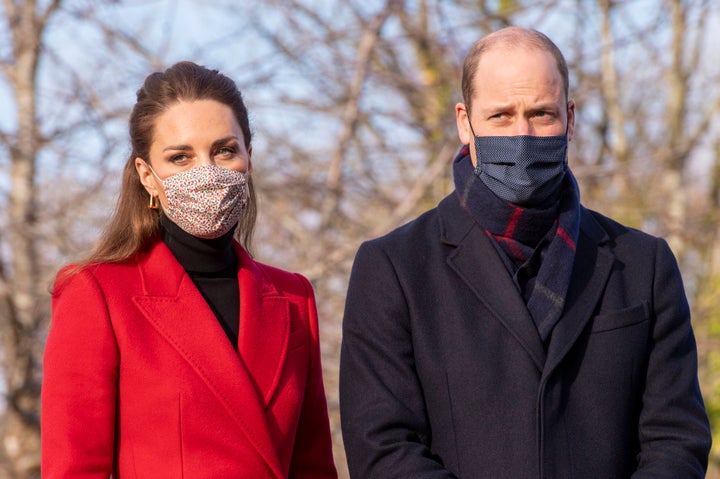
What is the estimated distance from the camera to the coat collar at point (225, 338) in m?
3.26

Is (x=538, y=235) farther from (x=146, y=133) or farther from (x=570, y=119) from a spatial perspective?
(x=146, y=133)

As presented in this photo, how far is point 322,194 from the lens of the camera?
9.86 meters

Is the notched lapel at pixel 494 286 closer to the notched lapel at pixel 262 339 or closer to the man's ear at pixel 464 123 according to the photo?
the man's ear at pixel 464 123

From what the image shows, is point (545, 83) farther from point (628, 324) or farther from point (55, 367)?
point (55, 367)

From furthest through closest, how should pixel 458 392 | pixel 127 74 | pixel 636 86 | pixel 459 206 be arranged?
1. pixel 636 86
2. pixel 127 74
3. pixel 459 206
4. pixel 458 392

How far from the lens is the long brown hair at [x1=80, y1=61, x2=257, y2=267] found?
3430 millimetres

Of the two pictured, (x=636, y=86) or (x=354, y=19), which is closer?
(x=354, y=19)

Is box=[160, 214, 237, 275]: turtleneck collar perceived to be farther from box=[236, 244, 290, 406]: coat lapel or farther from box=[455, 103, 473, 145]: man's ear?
box=[455, 103, 473, 145]: man's ear

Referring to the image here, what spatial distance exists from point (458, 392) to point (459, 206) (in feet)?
1.91

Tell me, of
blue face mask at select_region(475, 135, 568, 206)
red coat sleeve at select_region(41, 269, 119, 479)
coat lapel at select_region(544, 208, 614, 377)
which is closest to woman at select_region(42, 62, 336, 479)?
red coat sleeve at select_region(41, 269, 119, 479)

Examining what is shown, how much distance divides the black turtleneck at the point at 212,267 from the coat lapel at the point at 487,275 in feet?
2.30

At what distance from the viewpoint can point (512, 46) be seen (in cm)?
321

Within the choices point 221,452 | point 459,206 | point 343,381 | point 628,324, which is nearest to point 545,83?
point 459,206

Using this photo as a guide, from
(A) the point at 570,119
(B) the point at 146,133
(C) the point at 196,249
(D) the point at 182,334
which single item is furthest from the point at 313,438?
(A) the point at 570,119
